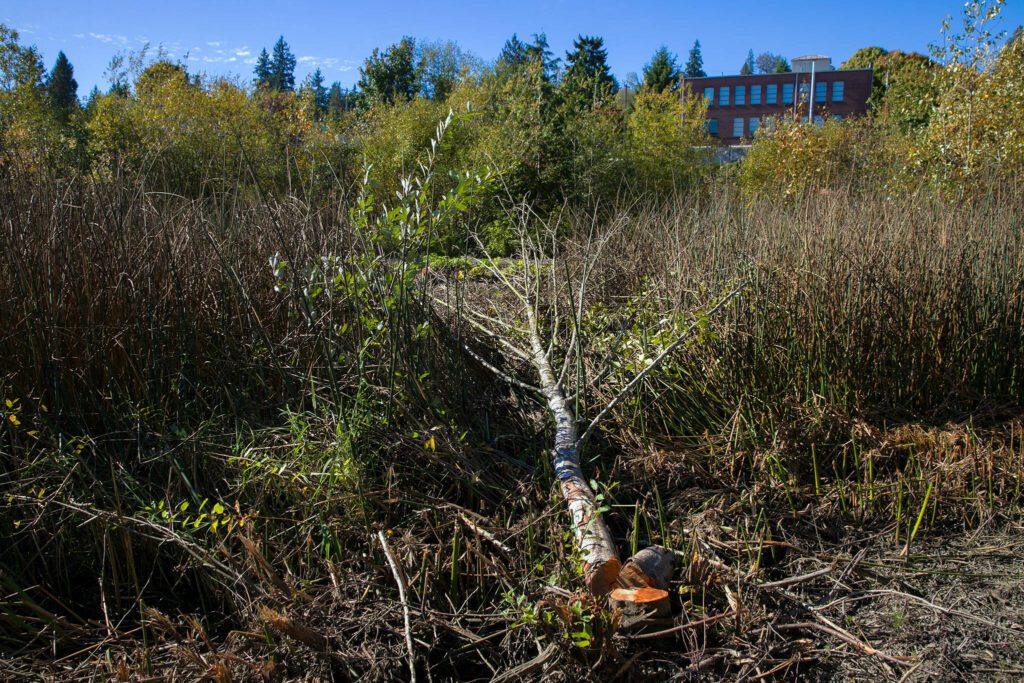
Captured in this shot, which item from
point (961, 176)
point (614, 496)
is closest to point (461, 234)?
point (614, 496)

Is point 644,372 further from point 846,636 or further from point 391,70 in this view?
point 391,70

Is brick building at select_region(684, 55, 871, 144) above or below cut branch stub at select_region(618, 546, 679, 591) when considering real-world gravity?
above

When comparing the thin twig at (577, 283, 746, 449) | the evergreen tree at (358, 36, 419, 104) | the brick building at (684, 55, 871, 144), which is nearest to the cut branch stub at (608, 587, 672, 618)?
the thin twig at (577, 283, 746, 449)

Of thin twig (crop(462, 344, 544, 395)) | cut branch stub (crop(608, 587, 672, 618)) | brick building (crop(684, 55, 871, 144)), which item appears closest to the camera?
cut branch stub (crop(608, 587, 672, 618))

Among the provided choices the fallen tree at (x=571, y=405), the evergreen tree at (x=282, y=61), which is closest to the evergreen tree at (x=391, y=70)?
the fallen tree at (x=571, y=405)

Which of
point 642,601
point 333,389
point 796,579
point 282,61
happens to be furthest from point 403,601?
point 282,61

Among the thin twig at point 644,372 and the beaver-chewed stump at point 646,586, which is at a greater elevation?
the thin twig at point 644,372

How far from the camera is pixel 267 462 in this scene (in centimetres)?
274

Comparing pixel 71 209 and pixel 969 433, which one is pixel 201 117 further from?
pixel 969 433

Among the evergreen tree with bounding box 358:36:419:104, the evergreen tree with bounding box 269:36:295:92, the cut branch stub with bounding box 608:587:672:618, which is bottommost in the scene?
the cut branch stub with bounding box 608:587:672:618

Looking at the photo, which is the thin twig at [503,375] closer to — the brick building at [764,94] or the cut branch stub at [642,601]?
the cut branch stub at [642,601]

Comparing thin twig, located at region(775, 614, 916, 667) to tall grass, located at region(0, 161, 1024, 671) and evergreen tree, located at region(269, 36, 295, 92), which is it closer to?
tall grass, located at region(0, 161, 1024, 671)

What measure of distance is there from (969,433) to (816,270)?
1.02m

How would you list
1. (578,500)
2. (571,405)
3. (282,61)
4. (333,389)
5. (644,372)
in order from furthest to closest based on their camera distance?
(282,61) → (571,405) → (644,372) → (333,389) → (578,500)
